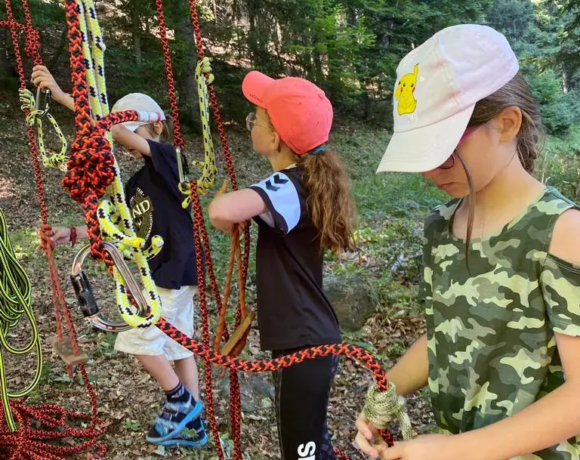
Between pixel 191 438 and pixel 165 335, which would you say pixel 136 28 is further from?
pixel 191 438

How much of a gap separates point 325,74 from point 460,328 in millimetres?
13268

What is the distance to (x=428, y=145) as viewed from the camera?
112cm

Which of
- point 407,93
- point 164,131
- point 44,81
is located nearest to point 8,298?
point 44,81

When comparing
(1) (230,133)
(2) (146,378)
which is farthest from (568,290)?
(1) (230,133)

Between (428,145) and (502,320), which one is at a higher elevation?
(428,145)

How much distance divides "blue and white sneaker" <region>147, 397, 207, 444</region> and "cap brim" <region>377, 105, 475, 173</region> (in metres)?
2.14

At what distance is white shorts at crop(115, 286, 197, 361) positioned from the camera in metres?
2.70

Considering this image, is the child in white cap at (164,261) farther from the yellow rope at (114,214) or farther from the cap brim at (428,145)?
the cap brim at (428,145)

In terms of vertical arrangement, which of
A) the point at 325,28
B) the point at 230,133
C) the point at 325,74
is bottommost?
the point at 230,133

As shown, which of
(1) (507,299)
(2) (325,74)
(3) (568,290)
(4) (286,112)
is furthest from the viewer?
(2) (325,74)

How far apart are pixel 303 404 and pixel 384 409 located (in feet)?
2.95

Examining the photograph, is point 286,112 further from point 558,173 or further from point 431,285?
point 558,173

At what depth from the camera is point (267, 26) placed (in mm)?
12406

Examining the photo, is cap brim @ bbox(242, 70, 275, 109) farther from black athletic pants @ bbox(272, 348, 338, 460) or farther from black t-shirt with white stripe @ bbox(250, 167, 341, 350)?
black athletic pants @ bbox(272, 348, 338, 460)
